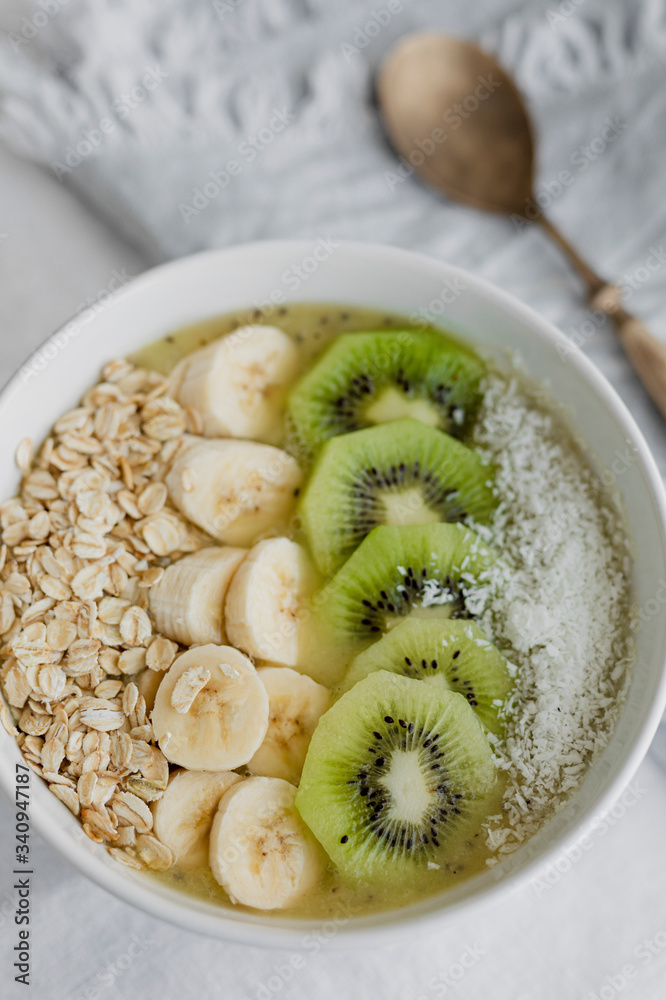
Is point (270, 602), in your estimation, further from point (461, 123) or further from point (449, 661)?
Answer: point (461, 123)

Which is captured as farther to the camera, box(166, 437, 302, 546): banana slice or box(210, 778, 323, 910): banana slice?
box(166, 437, 302, 546): banana slice

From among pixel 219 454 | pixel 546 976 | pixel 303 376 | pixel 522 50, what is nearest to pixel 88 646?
pixel 219 454

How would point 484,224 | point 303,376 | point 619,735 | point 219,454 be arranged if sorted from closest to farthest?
1. point 619,735
2. point 219,454
3. point 303,376
4. point 484,224

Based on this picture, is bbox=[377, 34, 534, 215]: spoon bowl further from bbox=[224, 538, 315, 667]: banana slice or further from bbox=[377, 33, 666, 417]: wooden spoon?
Result: bbox=[224, 538, 315, 667]: banana slice

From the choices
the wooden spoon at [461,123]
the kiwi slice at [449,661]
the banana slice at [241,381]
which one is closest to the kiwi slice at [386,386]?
the banana slice at [241,381]

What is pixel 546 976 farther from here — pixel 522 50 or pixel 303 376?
pixel 522 50

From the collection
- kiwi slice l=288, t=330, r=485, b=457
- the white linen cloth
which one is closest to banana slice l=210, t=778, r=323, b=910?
kiwi slice l=288, t=330, r=485, b=457
